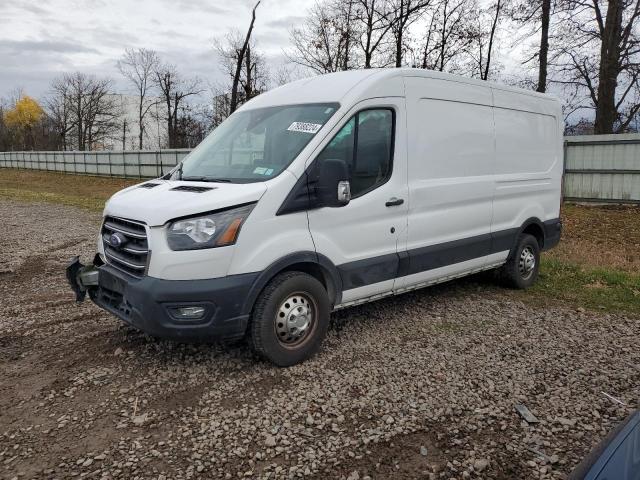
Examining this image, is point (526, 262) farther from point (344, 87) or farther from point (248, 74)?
point (248, 74)

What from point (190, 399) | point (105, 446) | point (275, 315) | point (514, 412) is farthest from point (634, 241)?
point (105, 446)

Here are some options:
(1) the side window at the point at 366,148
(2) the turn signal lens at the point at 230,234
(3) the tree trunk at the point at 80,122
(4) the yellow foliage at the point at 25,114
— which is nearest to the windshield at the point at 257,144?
(1) the side window at the point at 366,148

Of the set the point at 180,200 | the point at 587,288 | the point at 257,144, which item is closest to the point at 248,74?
the point at 587,288

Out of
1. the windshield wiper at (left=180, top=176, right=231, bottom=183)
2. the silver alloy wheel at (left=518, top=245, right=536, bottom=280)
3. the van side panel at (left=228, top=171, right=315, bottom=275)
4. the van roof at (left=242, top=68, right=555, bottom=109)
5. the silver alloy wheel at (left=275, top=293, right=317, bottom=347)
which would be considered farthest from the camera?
the silver alloy wheel at (left=518, top=245, right=536, bottom=280)

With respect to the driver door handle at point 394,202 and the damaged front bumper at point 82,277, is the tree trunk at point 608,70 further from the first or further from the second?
the damaged front bumper at point 82,277

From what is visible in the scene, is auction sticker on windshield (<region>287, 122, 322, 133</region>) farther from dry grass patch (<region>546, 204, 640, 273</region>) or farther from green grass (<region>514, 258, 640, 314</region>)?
dry grass patch (<region>546, 204, 640, 273</region>)

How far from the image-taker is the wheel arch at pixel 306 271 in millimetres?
3836

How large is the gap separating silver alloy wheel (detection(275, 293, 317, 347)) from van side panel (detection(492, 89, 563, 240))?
9.22 feet

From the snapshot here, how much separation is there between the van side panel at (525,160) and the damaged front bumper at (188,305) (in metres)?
3.46

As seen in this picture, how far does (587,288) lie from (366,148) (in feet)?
13.1

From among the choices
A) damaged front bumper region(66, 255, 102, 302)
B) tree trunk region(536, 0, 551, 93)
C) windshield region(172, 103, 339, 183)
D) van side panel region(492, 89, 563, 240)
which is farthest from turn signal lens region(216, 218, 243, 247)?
tree trunk region(536, 0, 551, 93)

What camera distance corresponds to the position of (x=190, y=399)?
3682mm

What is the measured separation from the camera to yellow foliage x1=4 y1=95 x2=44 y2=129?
69.8 meters

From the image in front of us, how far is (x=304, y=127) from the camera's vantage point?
4.30m
